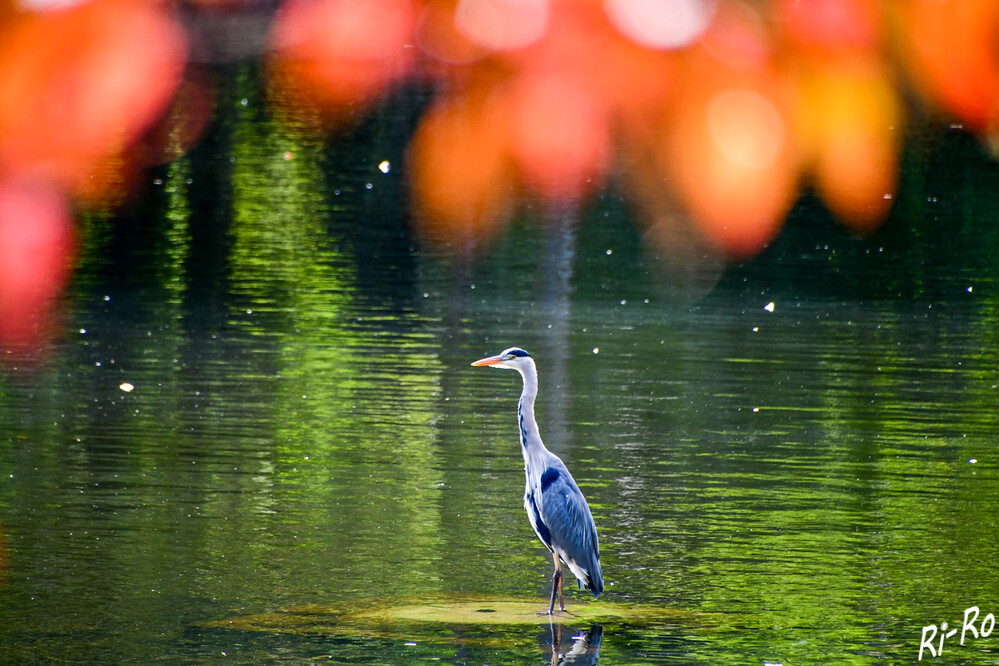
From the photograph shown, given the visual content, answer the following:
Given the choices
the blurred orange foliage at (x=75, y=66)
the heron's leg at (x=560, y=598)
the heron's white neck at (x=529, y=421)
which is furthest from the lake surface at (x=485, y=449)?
the blurred orange foliage at (x=75, y=66)

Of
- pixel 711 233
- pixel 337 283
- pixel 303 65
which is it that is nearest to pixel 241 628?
pixel 303 65

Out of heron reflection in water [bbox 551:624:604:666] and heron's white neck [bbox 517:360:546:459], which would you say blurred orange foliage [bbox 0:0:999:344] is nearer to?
heron reflection in water [bbox 551:624:604:666]

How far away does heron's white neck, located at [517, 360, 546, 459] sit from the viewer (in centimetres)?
948

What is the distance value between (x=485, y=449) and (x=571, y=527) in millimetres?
4682

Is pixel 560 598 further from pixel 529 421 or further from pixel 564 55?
pixel 564 55

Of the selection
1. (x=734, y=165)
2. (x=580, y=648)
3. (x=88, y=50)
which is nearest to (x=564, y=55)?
(x=88, y=50)

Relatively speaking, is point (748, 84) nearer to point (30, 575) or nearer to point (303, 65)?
point (303, 65)

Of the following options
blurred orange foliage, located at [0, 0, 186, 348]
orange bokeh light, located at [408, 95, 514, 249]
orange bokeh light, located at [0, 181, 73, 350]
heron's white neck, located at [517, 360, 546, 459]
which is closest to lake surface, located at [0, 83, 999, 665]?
orange bokeh light, located at [0, 181, 73, 350]

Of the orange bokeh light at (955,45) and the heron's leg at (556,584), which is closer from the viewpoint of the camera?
the orange bokeh light at (955,45)

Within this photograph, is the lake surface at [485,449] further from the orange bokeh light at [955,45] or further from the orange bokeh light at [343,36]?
the orange bokeh light at [955,45]

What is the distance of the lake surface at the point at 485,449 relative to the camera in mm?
8742

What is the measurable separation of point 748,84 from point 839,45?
1.95 feet

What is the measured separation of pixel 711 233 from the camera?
3064 cm

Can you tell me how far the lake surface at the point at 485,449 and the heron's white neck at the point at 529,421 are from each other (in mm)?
882
